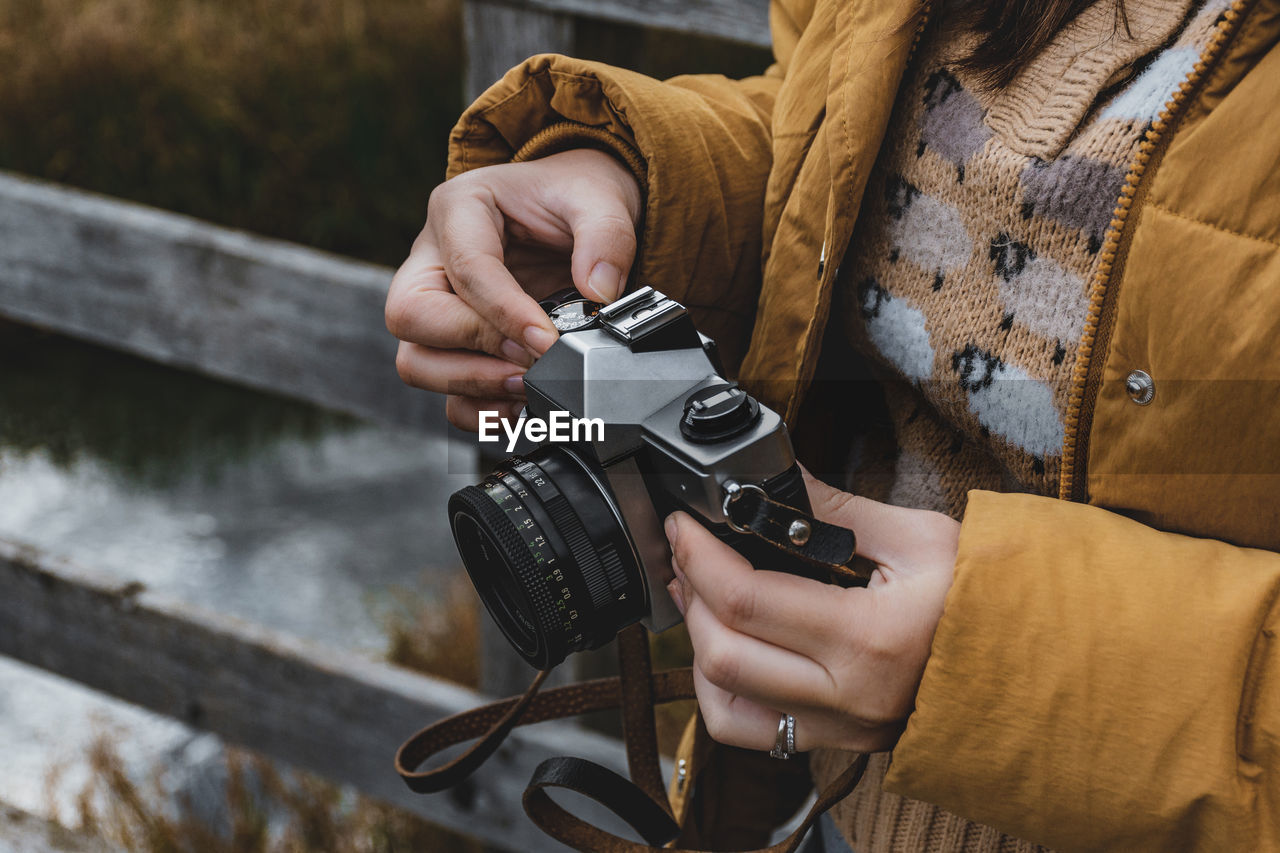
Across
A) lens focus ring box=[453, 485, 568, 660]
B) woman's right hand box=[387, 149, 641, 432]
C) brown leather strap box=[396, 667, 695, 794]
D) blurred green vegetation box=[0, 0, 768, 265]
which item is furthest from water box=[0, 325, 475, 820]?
lens focus ring box=[453, 485, 568, 660]

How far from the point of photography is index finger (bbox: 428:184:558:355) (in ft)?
2.18

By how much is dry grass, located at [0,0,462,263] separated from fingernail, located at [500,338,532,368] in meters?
2.36

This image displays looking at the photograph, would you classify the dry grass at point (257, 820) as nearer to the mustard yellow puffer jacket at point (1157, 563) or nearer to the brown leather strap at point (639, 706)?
the brown leather strap at point (639, 706)

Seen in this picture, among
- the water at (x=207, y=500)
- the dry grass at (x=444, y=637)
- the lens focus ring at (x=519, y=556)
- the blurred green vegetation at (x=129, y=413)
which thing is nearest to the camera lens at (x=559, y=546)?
the lens focus ring at (x=519, y=556)

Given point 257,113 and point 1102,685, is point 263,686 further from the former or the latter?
point 257,113

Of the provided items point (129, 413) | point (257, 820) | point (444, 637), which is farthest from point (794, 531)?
point (129, 413)

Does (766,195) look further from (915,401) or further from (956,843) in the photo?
(956,843)

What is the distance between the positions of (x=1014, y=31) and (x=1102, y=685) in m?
0.37

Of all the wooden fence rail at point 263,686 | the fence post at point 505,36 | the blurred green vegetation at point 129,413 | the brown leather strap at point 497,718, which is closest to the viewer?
the brown leather strap at point 497,718

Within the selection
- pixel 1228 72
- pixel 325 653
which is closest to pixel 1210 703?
pixel 1228 72

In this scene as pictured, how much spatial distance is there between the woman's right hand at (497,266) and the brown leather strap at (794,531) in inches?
6.7

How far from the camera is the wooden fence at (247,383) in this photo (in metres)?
1.34

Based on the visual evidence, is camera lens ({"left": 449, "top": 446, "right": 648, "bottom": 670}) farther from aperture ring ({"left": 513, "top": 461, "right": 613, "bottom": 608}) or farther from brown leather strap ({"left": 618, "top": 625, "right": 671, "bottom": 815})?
brown leather strap ({"left": 618, "top": 625, "right": 671, "bottom": 815})

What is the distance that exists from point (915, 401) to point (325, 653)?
1145 millimetres
